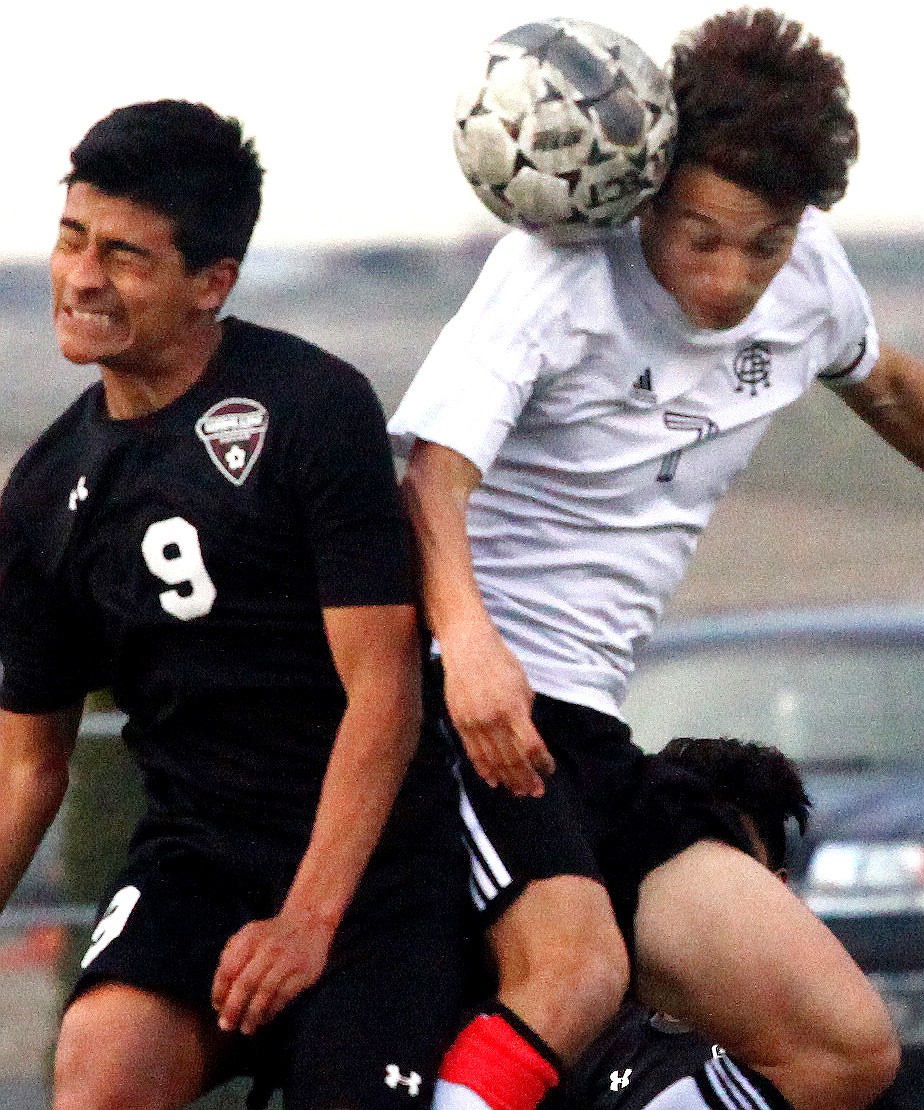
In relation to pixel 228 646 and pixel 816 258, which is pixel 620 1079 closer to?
pixel 228 646

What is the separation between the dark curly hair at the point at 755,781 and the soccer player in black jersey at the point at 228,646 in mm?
598

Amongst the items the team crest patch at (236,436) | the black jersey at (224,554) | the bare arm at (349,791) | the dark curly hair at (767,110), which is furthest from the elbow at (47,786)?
the dark curly hair at (767,110)

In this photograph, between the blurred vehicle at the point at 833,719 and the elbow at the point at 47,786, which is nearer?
the elbow at the point at 47,786

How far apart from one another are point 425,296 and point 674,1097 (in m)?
23.1

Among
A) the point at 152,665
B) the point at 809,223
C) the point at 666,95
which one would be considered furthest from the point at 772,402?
the point at 152,665

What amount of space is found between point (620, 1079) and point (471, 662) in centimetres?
98

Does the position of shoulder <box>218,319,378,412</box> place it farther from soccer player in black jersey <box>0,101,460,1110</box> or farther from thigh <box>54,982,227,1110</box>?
thigh <box>54,982,227,1110</box>

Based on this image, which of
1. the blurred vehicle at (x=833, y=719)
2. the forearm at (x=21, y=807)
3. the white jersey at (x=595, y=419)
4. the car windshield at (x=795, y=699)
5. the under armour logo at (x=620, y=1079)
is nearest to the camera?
the white jersey at (x=595, y=419)

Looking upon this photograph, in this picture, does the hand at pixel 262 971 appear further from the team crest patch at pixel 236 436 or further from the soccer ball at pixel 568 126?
the soccer ball at pixel 568 126

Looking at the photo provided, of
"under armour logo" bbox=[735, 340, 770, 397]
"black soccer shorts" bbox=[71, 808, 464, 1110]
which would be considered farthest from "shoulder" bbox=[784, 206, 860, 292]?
"black soccer shorts" bbox=[71, 808, 464, 1110]

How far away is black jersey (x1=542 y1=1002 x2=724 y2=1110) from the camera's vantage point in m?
3.71

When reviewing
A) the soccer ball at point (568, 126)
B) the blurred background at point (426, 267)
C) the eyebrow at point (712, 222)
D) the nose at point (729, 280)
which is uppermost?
the soccer ball at point (568, 126)

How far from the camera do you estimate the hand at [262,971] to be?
3090 millimetres

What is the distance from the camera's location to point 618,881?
3572 mm
